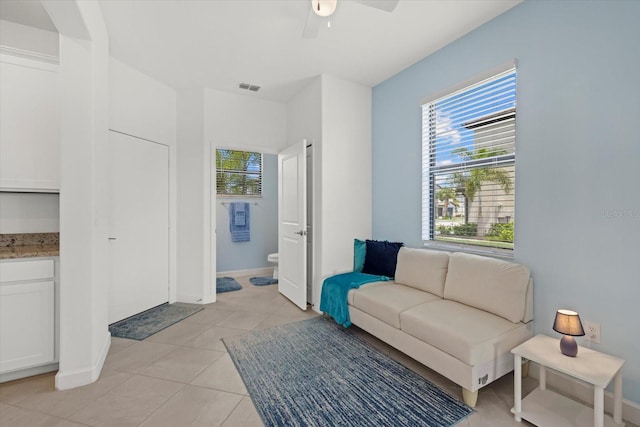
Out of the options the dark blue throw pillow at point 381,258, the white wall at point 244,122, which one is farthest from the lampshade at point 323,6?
the white wall at point 244,122

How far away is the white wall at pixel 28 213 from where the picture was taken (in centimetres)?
230

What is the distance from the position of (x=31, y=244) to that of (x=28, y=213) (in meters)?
0.26

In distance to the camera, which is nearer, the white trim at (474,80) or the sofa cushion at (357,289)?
the white trim at (474,80)

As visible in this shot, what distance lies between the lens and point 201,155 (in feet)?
11.9

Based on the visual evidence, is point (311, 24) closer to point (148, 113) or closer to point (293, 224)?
point (293, 224)

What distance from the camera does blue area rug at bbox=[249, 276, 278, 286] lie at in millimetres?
4609

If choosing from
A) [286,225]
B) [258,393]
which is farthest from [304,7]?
[258,393]

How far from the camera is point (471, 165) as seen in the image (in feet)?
8.39

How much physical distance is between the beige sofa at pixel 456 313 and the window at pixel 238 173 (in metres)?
3.12

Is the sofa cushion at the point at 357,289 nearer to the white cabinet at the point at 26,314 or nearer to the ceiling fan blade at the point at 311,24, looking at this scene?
the ceiling fan blade at the point at 311,24

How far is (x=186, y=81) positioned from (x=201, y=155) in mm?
870

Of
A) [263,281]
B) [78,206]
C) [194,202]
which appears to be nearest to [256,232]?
[263,281]

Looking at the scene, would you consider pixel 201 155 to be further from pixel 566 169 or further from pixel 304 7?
pixel 566 169

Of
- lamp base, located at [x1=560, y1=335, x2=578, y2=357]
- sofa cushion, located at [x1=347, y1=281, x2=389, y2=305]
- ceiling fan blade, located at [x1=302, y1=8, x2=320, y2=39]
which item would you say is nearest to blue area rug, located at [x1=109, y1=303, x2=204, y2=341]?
sofa cushion, located at [x1=347, y1=281, x2=389, y2=305]
